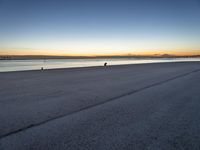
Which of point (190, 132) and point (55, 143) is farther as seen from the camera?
point (190, 132)

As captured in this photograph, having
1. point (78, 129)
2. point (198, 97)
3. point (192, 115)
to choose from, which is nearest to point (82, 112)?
point (78, 129)

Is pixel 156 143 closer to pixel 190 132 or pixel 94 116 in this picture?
pixel 190 132

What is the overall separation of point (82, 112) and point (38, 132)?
4.87 ft

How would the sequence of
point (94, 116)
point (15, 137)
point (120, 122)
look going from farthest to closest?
point (94, 116) < point (120, 122) < point (15, 137)

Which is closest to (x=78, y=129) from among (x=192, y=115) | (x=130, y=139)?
(x=130, y=139)

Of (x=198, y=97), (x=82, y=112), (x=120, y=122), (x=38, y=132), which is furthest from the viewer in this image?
(x=198, y=97)

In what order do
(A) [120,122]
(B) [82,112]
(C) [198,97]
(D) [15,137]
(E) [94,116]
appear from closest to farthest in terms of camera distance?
(D) [15,137] → (A) [120,122] → (E) [94,116] → (B) [82,112] → (C) [198,97]

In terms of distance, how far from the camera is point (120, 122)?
3.98 meters

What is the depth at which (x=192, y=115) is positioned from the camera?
14.9ft

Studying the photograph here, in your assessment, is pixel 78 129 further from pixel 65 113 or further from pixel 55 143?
pixel 65 113

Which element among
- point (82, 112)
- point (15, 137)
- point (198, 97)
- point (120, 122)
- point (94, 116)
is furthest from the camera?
point (198, 97)

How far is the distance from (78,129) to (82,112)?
1.13 m

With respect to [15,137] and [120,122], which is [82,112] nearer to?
[120,122]

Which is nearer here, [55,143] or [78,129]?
[55,143]
